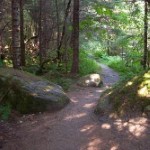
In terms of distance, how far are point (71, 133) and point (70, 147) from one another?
2.44ft

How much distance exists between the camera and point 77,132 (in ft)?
23.3

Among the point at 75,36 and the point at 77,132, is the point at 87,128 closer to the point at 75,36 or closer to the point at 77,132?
the point at 77,132

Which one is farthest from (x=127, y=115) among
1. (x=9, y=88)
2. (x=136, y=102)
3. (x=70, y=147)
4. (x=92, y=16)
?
(x=92, y=16)

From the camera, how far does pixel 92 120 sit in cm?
762

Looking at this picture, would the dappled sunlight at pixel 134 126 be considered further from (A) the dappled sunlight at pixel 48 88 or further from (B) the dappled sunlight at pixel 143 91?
(A) the dappled sunlight at pixel 48 88

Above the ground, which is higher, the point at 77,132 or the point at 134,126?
the point at 134,126

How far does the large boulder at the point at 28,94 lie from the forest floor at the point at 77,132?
0.31m

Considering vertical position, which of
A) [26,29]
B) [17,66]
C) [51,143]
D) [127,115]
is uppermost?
[26,29]

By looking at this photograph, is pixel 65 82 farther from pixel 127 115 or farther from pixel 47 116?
pixel 127 115

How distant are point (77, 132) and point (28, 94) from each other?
239 cm

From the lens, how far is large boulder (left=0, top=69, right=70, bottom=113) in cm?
880

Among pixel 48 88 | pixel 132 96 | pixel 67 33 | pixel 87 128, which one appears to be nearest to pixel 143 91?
pixel 132 96

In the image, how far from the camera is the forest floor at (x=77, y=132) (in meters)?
6.21

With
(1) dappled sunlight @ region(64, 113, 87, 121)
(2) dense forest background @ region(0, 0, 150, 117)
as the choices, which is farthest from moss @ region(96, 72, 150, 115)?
(2) dense forest background @ region(0, 0, 150, 117)
